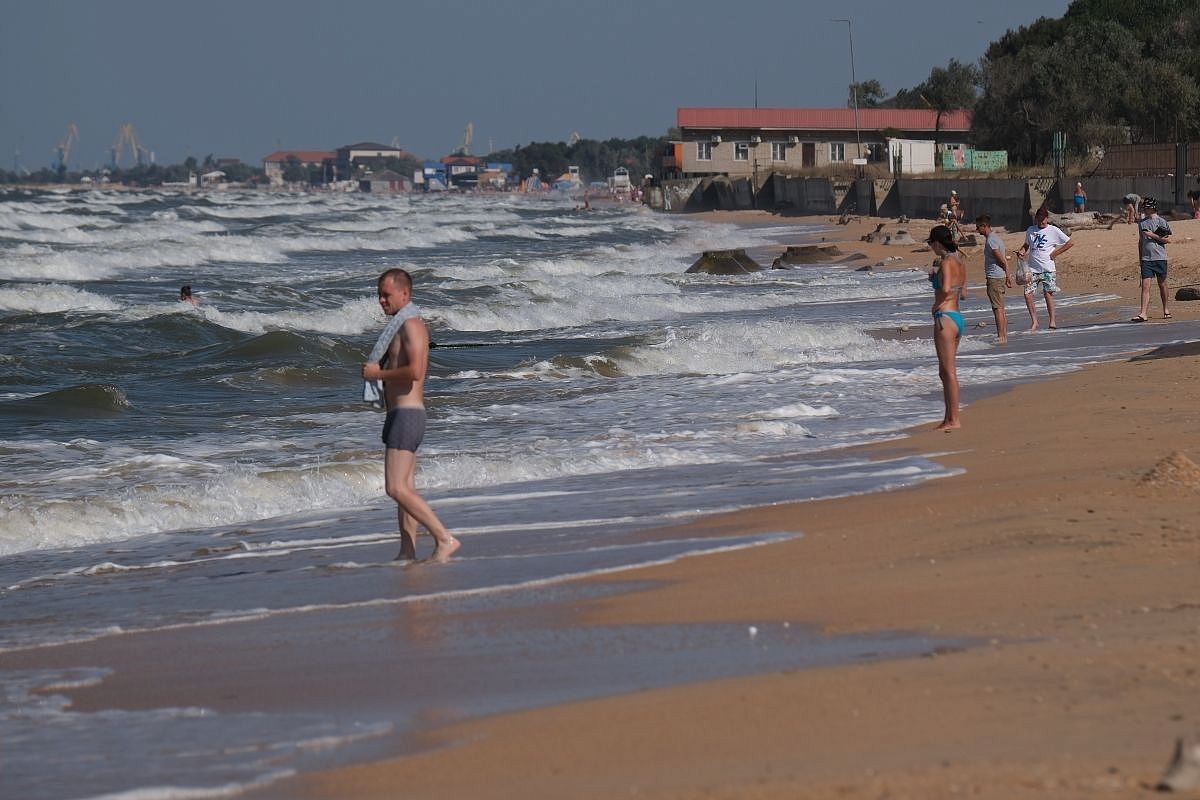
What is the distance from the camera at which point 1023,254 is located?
1827cm

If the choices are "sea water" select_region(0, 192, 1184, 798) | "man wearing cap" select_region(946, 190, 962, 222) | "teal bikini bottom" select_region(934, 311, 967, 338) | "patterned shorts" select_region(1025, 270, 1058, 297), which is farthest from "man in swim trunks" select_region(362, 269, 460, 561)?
"man wearing cap" select_region(946, 190, 962, 222)

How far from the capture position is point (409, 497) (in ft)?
25.0

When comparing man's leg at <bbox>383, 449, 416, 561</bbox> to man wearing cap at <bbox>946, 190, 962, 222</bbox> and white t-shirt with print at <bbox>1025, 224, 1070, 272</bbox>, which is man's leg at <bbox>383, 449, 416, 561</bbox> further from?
man wearing cap at <bbox>946, 190, 962, 222</bbox>

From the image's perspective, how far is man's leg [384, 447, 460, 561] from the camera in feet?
25.0

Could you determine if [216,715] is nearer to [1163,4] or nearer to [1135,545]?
[1135,545]

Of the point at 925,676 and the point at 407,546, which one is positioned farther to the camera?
the point at 407,546

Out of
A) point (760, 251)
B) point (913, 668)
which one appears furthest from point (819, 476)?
point (760, 251)

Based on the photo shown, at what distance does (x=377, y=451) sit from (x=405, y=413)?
14.3 ft

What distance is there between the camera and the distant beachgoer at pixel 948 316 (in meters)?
11.2

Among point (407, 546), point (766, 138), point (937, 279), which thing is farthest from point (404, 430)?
point (766, 138)

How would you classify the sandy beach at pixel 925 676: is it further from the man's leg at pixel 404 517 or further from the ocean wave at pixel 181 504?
the ocean wave at pixel 181 504

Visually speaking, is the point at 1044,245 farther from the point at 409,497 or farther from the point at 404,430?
the point at 409,497

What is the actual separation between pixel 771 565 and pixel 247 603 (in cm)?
243

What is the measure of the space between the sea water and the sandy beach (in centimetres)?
38
